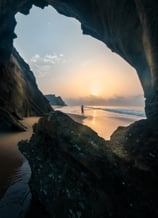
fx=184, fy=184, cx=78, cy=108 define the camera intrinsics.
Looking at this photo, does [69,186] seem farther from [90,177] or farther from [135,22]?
[135,22]

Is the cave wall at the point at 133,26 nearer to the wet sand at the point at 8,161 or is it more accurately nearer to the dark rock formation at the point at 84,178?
the dark rock formation at the point at 84,178

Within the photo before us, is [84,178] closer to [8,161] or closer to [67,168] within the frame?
[67,168]

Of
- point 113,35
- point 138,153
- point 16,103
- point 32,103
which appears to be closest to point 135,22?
point 113,35

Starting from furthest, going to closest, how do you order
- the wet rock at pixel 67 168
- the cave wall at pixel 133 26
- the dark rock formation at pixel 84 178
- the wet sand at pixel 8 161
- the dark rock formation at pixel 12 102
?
the dark rock formation at pixel 12 102
the cave wall at pixel 133 26
the wet sand at pixel 8 161
the wet rock at pixel 67 168
the dark rock formation at pixel 84 178

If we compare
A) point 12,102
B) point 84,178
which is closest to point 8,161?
point 84,178

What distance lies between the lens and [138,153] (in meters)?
3.89

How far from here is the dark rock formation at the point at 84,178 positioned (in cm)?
326

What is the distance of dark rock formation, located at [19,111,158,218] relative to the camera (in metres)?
3.26

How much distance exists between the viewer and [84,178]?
3.66m

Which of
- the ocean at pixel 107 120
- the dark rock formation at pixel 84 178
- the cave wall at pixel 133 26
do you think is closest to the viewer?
the dark rock formation at pixel 84 178

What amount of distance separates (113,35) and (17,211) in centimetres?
1059

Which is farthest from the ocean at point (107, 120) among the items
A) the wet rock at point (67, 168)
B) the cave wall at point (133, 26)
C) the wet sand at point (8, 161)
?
the wet rock at point (67, 168)

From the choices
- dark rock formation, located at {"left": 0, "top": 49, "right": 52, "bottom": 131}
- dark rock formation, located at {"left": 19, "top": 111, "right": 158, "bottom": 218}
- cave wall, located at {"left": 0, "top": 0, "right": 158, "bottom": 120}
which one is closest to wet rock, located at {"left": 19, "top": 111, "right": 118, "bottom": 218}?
dark rock formation, located at {"left": 19, "top": 111, "right": 158, "bottom": 218}

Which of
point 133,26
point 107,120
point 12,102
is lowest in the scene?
point 107,120
